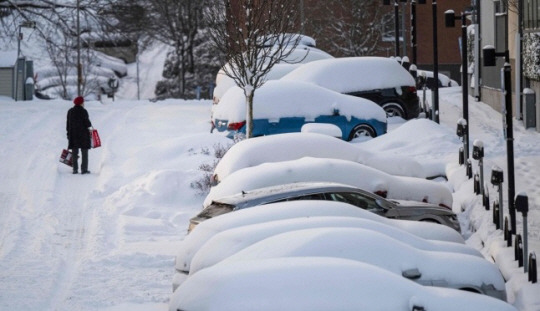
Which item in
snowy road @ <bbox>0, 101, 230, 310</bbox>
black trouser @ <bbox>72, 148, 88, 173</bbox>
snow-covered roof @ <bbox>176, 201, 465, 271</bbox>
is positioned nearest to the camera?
snow-covered roof @ <bbox>176, 201, 465, 271</bbox>

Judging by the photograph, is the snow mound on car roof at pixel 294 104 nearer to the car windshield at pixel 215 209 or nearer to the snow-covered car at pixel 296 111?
the snow-covered car at pixel 296 111

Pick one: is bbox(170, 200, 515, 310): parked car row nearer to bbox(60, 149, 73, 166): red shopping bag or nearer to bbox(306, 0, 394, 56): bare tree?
bbox(60, 149, 73, 166): red shopping bag

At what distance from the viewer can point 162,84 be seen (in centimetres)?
6919

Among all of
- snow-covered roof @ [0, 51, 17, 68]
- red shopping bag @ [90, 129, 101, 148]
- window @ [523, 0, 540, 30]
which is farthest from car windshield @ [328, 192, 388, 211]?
snow-covered roof @ [0, 51, 17, 68]

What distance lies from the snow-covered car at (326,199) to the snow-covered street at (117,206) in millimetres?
810

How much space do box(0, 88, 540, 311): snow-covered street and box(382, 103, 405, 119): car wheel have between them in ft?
1.27

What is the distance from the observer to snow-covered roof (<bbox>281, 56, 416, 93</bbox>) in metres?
25.8

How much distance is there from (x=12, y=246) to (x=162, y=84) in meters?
54.1

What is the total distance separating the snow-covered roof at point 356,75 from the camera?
2584cm

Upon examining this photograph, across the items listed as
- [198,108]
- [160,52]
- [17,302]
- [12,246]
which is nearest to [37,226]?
[12,246]

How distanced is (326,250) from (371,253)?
Result: 371mm

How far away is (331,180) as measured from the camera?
47.6 ft

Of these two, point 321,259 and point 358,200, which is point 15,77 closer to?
point 358,200

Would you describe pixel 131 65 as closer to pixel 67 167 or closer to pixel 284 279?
pixel 67 167
